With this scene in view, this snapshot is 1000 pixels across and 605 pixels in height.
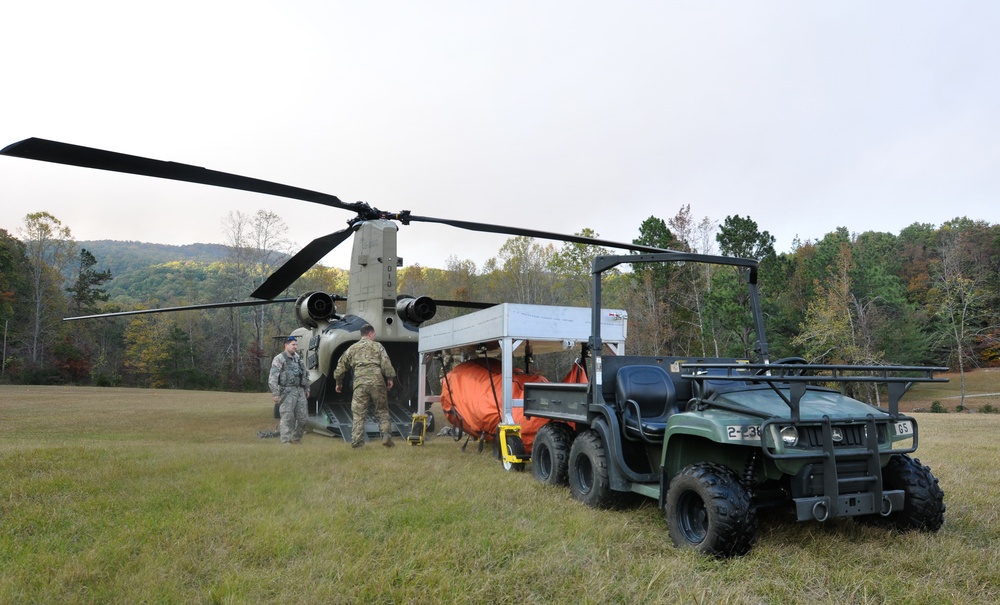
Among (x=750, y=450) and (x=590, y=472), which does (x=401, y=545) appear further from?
(x=750, y=450)

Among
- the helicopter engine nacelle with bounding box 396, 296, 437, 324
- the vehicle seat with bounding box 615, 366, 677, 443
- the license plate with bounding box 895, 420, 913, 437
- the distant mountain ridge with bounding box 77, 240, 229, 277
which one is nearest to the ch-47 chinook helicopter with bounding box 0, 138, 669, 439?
the helicopter engine nacelle with bounding box 396, 296, 437, 324

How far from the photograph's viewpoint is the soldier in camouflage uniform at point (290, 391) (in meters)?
Result: 10.9

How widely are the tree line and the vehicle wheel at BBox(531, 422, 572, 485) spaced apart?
1905 cm

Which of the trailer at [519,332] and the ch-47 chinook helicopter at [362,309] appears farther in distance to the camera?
the ch-47 chinook helicopter at [362,309]

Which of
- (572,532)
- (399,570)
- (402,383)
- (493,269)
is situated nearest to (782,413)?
(572,532)

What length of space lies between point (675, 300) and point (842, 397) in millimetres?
30869

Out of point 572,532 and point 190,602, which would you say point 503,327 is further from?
point 190,602

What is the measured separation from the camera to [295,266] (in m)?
11.7

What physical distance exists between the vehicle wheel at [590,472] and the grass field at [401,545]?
5.6 inches

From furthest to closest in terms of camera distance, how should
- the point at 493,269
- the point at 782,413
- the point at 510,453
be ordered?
the point at 493,269 → the point at 510,453 → the point at 782,413

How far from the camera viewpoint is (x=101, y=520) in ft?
15.9

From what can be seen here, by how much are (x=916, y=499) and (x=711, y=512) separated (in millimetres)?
1679

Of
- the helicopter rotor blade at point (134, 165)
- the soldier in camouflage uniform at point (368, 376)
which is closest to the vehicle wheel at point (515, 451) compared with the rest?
the soldier in camouflage uniform at point (368, 376)

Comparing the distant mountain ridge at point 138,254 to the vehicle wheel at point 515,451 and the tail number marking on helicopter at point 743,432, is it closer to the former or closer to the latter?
the vehicle wheel at point 515,451
